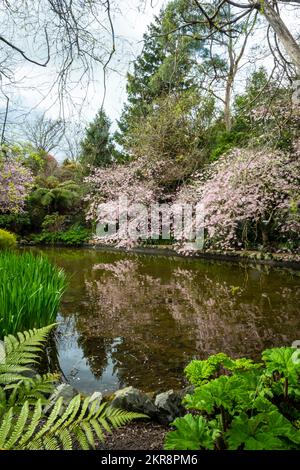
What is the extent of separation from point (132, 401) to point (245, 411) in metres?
1.23

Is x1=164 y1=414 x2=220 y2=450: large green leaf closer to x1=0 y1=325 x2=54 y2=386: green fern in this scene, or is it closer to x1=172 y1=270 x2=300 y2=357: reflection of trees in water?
x1=0 y1=325 x2=54 y2=386: green fern

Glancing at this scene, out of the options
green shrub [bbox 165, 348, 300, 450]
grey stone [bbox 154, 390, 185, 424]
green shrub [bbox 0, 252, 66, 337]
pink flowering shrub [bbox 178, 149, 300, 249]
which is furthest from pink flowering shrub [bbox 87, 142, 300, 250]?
green shrub [bbox 165, 348, 300, 450]

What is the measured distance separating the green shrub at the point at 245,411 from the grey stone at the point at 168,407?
0.82 meters

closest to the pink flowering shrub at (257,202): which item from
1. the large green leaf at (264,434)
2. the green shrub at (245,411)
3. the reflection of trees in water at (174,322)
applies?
the reflection of trees in water at (174,322)

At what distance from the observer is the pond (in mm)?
3369

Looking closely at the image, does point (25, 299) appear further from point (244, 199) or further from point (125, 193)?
point (125, 193)

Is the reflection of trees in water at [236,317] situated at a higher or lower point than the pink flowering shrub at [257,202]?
lower

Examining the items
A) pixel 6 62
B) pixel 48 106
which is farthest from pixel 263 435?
pixel 6 62

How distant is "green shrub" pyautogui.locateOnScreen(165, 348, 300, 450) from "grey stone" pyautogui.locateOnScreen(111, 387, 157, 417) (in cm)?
85

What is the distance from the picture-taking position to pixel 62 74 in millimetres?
1942

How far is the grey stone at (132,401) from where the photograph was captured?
2166 mm

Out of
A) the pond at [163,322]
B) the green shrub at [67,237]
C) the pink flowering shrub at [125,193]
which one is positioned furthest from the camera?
the green shrub at [67,237]

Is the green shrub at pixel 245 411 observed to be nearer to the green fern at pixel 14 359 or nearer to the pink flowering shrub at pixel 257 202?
the green fern at pixel 14 359

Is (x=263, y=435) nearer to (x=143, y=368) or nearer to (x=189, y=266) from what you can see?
(x=143, y=368)
